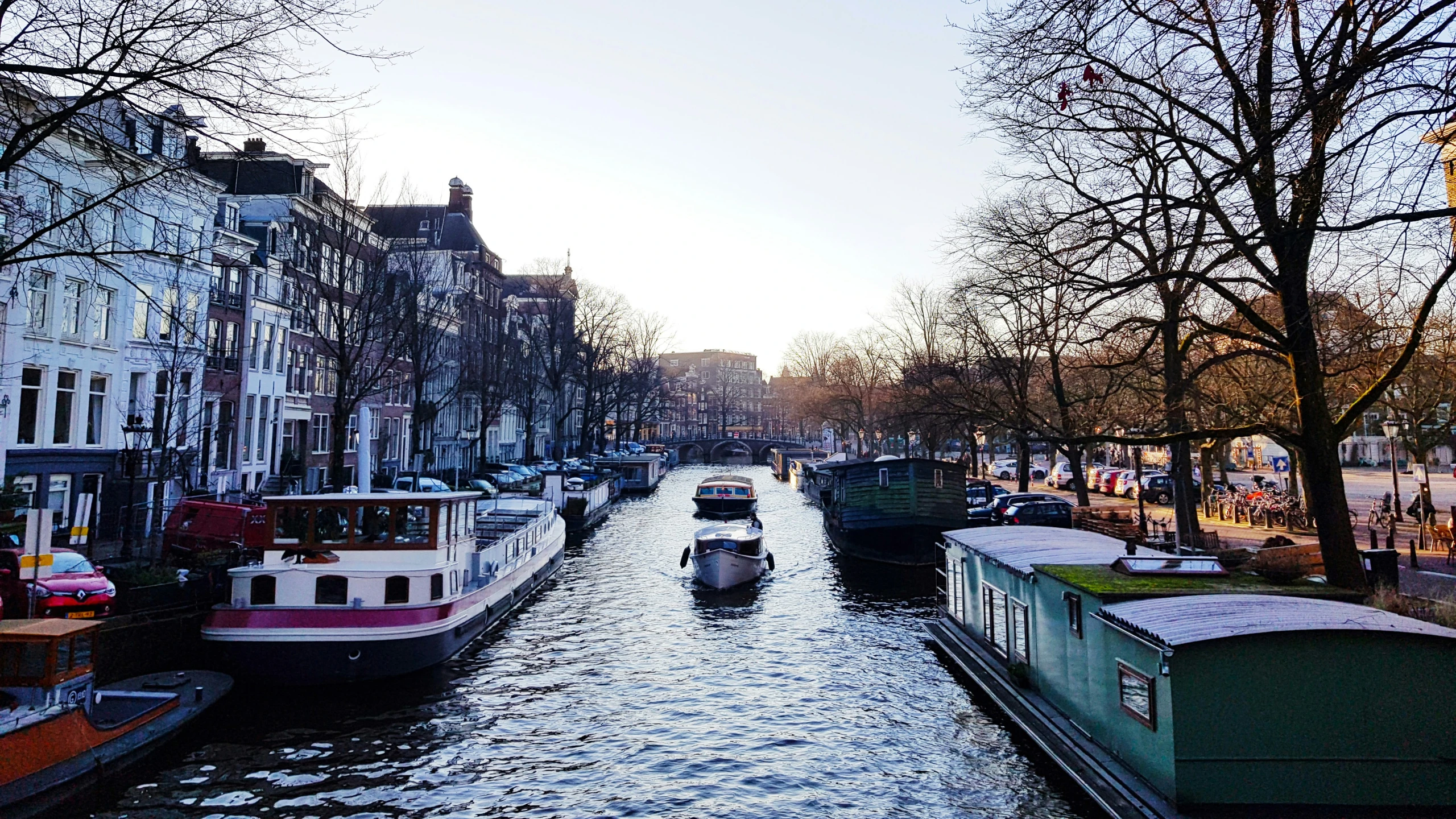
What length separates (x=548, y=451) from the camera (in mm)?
97812

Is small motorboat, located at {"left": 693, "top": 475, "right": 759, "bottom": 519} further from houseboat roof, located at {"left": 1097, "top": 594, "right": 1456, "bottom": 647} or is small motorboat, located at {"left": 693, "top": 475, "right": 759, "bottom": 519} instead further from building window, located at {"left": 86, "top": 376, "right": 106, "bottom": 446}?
houseboat roof, located at {"left": 1097, "top": 594, "right": 1456, "bottom": 647}

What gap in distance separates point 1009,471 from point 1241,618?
242 feet

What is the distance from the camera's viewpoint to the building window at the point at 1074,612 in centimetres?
1362

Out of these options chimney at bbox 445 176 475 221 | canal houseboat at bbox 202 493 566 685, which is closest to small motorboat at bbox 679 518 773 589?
canal houseboat at bbox 202 493 566 685

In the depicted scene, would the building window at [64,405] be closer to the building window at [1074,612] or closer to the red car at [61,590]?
the red car at [61,590]

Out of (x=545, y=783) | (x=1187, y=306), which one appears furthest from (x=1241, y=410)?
(x=545, y=783)

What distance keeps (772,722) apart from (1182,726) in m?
8.23

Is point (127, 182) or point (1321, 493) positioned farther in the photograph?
point (1321, 493)

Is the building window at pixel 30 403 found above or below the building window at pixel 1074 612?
above

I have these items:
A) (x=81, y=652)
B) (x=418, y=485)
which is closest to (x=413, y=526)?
(x=81, y=652)

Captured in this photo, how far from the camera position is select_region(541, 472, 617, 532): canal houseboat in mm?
48906

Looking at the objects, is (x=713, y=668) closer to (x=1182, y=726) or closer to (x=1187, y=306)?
(x=1182, y=726)

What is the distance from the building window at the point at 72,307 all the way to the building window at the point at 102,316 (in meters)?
0.53

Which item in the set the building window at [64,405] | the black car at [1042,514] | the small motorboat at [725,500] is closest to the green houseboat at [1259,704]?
the black car at [1042,514]
